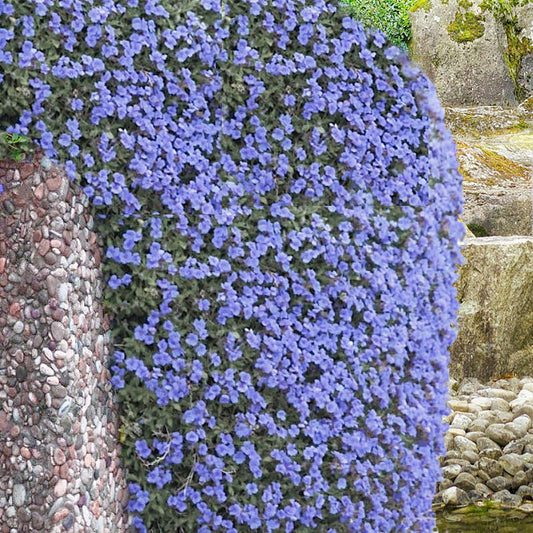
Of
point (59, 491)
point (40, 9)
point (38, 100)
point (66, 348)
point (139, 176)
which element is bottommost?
point (59, 491)

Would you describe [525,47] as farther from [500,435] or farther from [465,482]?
[465,482]

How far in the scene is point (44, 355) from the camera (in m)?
→ 2.74

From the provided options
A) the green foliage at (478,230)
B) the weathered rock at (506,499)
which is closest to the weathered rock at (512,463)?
the weathered rock at (506,499)

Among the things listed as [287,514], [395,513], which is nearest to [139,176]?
[287,514]

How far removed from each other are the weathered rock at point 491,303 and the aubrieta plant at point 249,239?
379 centimetres

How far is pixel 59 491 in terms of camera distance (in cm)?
272

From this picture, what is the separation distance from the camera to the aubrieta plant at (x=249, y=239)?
2.83 m

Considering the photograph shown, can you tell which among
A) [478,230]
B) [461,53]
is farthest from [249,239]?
[461,53]

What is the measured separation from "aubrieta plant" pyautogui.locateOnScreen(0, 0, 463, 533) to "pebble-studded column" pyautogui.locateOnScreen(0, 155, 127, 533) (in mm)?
119

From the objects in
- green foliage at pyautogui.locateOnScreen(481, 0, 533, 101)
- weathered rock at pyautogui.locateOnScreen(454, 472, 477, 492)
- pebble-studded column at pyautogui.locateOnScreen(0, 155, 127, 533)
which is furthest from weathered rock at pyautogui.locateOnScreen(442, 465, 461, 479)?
green foliage at pyautogui.locateOnScreen(481, 0, 533, 101)

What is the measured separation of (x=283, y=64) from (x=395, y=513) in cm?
166

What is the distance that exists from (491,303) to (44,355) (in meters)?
5.01

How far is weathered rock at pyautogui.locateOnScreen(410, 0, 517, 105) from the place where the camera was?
1352 centimetres

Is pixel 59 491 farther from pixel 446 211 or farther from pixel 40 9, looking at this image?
pixel 446 211
